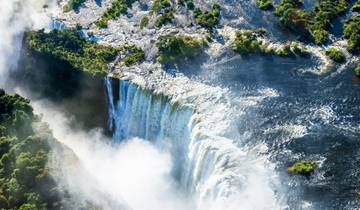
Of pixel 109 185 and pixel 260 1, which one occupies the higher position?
pixel 260 1

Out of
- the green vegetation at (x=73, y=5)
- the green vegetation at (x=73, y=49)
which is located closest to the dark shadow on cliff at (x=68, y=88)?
the green vegetation at (x=73, y=49)

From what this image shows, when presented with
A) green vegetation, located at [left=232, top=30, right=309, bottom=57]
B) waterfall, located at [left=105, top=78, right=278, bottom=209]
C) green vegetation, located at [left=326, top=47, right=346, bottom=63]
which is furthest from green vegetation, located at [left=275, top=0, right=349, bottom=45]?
waterfall, located at [left=105, top=78, right=278, bottom=209]

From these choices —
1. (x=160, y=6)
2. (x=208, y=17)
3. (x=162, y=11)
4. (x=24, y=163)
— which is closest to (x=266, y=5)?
(x=208, y=17)

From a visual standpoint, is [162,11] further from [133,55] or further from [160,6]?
[133,55]

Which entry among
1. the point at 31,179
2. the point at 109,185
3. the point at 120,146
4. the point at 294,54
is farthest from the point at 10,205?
the point at 294,54

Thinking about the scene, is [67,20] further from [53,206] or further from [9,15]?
[53,206]

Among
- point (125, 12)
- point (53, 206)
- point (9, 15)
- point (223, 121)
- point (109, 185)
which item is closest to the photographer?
point (53, 206)

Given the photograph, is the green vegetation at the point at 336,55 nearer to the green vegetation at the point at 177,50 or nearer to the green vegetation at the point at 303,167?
the green vegetation at the point at 177,50
